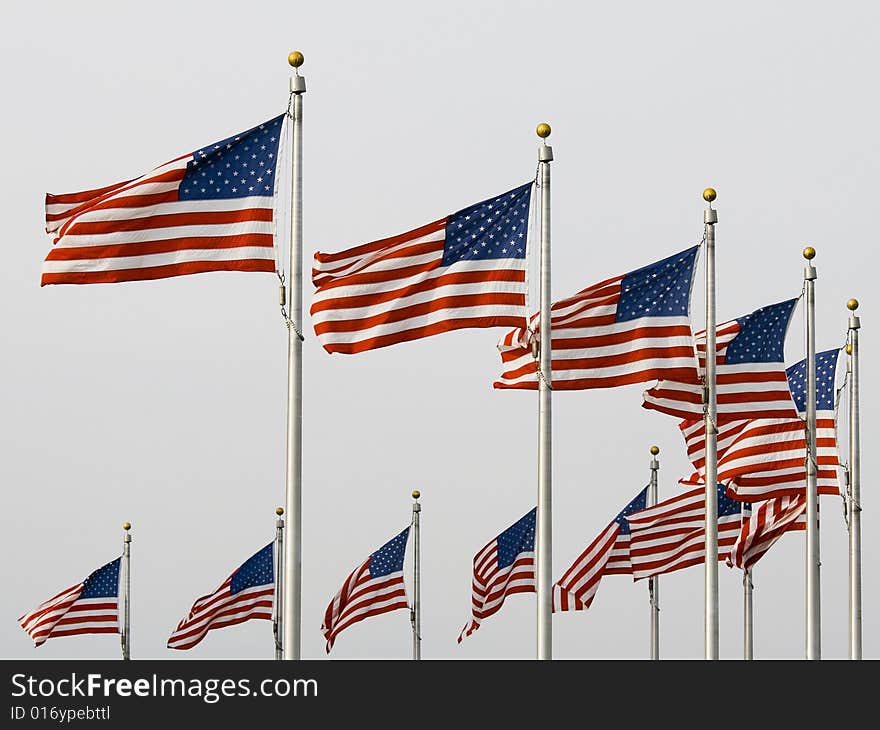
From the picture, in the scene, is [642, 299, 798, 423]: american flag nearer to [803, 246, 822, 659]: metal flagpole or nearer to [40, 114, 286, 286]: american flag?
[803, 246, 822, 659]: metal flagpole

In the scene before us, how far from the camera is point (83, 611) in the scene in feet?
175

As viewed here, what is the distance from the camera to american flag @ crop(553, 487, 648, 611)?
141 ft

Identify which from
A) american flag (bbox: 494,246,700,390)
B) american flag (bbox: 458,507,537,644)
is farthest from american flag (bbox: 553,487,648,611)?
american flag (bbox: 494,246,700,390)

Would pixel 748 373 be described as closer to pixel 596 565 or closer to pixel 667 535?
pixel 667 535

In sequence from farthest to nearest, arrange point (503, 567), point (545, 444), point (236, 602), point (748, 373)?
point (236, 602), point (503, 567), point (748, 373), point (545, 444)

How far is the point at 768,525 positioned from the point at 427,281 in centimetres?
1323

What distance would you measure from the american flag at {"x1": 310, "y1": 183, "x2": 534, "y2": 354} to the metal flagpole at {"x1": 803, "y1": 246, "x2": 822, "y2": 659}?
28.4 feet

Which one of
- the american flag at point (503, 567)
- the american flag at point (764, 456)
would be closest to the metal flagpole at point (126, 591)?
the american flag at point (503, 567)

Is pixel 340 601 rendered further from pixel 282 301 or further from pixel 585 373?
pixel 282 301

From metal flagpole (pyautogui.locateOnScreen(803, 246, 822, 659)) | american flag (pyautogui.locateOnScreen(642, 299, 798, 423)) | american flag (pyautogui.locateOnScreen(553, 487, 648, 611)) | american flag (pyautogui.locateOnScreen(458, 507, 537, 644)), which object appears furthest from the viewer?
american flag (pyautogui.locateOnScreen(458, 507, 537, 644))

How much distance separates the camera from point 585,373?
1223 inches

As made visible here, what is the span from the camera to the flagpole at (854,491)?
39688mm

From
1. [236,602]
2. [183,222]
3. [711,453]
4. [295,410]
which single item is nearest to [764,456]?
[711,453]
